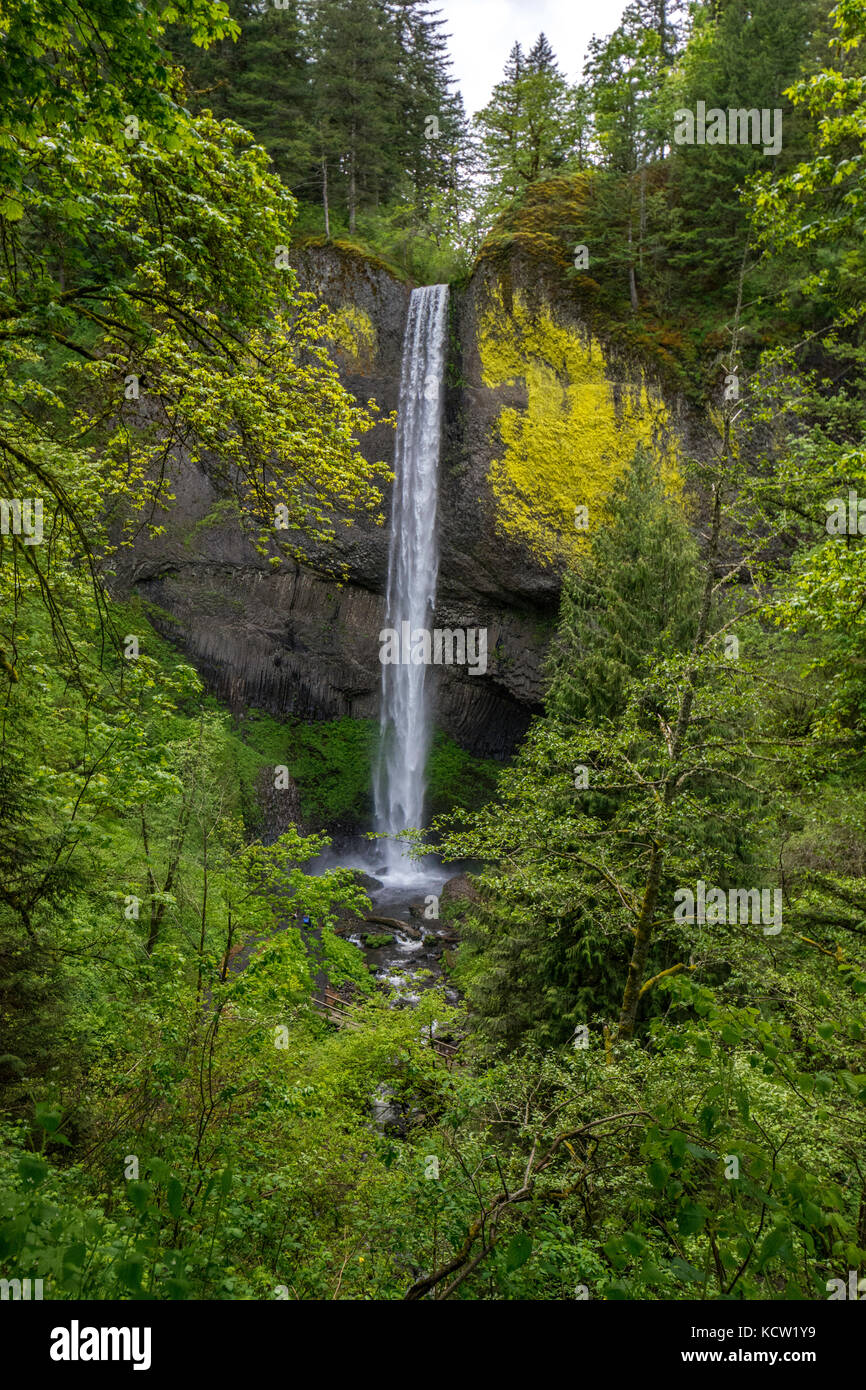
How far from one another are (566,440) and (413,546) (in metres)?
5.75

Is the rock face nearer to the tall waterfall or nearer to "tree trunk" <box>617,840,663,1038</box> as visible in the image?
the tall waterfall

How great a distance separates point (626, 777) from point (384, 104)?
96.0 ft

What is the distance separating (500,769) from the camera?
38.7ft

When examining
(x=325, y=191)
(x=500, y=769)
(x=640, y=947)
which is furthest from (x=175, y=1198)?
(x=325, y=191)

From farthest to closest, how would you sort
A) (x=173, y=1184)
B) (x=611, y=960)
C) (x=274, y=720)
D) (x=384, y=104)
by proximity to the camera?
1. (x=384, y=104)
2. (x=274, y=720)
3. (x=611, y=960)
4. (x=173, y=1184)

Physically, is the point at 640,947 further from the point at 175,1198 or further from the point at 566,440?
the point at 566,440

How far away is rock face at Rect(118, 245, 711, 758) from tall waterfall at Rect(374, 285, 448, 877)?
436mm

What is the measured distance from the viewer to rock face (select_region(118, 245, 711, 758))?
20.4m

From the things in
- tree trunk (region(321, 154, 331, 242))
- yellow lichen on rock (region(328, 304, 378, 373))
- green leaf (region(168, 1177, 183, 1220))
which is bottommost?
green leaf (region(168, 1177, 183, 1220))

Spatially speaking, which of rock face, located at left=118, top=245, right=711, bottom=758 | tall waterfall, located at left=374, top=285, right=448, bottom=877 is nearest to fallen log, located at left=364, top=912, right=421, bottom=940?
tall waterfall, located at left=374, top=285, right=448, bottom=877

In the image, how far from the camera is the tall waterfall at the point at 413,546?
22.3m

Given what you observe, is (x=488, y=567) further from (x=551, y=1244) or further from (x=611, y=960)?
(x=551, y=1244)
